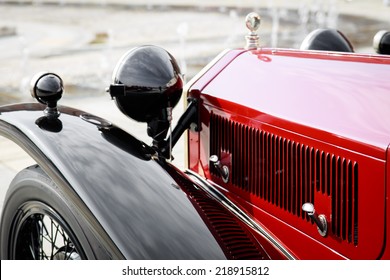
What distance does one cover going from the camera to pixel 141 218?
6.06ft

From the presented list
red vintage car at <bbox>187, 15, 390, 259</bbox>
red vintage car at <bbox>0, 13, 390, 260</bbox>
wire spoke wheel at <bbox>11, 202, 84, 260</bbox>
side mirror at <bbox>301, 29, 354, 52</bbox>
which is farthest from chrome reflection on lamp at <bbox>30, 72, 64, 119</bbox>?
side mirror at <bbox>301, 29, 354, 52</bbox>

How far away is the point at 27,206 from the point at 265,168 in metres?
0.83

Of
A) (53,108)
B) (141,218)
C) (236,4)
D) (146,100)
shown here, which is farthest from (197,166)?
(236,4)

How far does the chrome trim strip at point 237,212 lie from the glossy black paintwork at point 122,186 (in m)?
0.31

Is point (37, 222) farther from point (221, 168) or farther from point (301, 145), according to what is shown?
point (301, 145)

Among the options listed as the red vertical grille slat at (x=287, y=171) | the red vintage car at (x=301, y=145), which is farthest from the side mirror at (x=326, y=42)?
the red vertical grille slat at (x=287, y=171)

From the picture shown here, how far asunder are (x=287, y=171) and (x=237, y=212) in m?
0.32

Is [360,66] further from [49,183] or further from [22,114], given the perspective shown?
[22,114]

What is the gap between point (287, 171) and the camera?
6.75ft

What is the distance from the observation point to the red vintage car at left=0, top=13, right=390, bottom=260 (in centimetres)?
179

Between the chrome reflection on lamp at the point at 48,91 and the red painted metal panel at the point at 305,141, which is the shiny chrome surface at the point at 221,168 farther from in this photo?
the chrome reflection on lamp at the point at 48,91

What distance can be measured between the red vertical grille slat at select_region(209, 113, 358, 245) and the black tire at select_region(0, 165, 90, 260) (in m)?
0.66

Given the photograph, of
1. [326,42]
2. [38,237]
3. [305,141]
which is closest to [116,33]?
[326,42]

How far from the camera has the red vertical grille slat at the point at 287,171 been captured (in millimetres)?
1817
